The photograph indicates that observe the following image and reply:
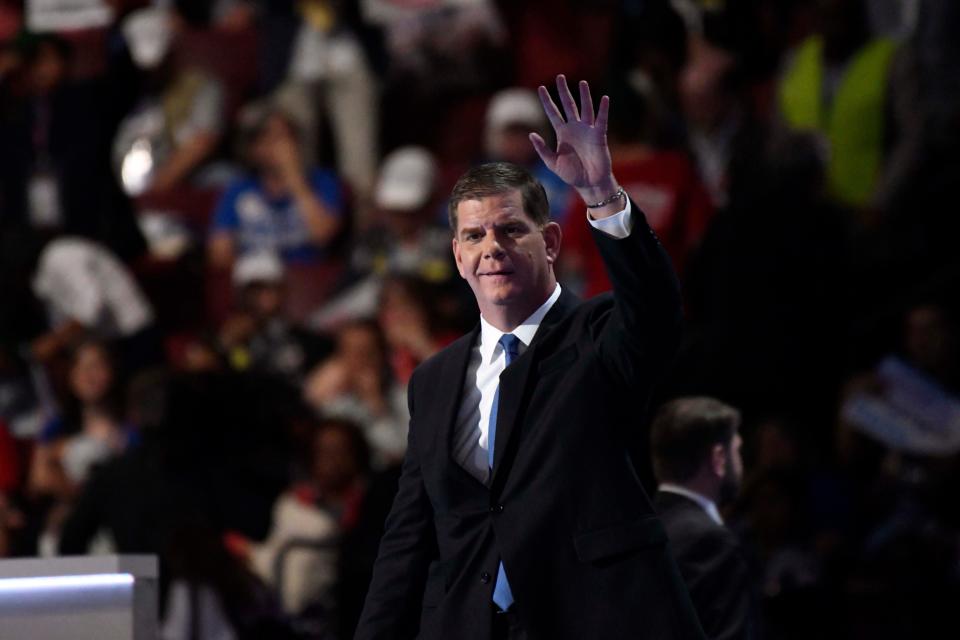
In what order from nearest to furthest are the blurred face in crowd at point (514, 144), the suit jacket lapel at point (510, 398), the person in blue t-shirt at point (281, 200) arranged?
the suit jacket lapel at point (510, 398), the blurred face in crowd at point (514, 144), the person in blue t-shirt at point (281, 200)

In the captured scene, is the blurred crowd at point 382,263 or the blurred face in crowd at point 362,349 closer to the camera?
the blurred crowd at point 382,263

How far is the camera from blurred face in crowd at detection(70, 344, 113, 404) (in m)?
8.84

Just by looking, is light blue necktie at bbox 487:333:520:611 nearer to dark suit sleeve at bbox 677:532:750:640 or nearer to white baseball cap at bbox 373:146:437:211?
dark suit sleeve at bbox 677:532:750:640

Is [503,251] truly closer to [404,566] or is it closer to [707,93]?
[404,566]

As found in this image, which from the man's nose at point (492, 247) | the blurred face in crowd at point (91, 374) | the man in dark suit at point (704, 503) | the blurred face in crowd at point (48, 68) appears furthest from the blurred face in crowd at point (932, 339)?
the blurred face in crowd at point (48, 68)

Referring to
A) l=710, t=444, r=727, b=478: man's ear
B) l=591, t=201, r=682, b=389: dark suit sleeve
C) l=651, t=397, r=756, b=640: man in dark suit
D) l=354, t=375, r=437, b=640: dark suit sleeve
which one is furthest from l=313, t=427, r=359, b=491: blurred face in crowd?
l=591, t=201, r=682, b=389: dark suit sleeve

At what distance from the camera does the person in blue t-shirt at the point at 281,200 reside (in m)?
9.86

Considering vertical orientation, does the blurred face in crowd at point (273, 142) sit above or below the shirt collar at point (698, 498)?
above

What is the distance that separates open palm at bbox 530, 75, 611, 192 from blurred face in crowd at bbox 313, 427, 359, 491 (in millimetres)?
4700

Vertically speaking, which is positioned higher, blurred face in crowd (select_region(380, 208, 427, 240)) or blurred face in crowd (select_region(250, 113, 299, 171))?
blurred face in crowd (select_region(250, 113, 299, 171))

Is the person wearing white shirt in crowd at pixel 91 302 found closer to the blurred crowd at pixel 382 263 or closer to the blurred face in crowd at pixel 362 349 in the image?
the blurred crowd at pixel 382 263

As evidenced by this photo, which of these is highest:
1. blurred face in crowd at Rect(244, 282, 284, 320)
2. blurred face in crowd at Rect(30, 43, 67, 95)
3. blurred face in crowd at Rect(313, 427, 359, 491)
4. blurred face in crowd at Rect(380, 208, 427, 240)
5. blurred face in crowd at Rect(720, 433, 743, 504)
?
blurred face in crowd at Rect(30, 43, 67, 95)

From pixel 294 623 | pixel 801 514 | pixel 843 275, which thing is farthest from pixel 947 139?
pixel 294 623

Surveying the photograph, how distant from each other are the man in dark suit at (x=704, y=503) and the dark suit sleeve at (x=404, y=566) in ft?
2.57
